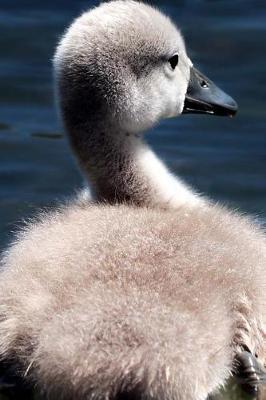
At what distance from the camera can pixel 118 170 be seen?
17.1ft

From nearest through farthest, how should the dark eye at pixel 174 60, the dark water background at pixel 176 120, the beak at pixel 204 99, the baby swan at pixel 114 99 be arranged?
the baby swan at pixel 114 99 → the dark eye at pixel 174 60 → the beak at pixel 204 99 → the dark water background at pixel 176 120

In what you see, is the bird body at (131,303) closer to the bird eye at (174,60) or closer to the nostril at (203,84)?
the bird eye at (174,60)

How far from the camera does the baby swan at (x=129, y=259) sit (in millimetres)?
4141

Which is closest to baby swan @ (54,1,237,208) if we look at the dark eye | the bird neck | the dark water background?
the bird neck

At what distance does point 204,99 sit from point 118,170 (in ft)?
2.53

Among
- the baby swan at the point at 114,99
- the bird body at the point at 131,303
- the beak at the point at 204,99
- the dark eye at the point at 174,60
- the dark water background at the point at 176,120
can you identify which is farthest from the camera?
the dark water background at the point at 176,120

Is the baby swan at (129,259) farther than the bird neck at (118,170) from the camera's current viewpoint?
No

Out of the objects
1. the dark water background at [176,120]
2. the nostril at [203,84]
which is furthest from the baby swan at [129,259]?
the dark water background at [176,120]

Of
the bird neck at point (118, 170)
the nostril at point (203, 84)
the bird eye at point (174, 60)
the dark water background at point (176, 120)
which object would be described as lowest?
the dark water background at point (176, 120)

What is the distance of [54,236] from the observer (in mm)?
4828

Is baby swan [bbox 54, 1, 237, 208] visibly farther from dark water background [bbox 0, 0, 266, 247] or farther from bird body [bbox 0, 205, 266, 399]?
dark water background [bbox 0, 0, 266, 247]

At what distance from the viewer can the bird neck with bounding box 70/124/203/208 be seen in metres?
5.20

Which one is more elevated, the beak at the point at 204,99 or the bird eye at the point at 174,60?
the bird eye at the point at 174,60

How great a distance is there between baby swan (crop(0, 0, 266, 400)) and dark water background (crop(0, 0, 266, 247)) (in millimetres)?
1132
